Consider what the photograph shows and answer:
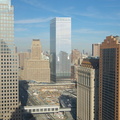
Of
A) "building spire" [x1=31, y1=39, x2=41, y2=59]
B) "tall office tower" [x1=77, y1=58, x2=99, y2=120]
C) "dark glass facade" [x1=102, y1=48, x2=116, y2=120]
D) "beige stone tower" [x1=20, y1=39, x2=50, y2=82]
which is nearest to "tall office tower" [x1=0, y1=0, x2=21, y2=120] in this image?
"tall office tower" [x1=77, y1=58, x2=99, y2=120]

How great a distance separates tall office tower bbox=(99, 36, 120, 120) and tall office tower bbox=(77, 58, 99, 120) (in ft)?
7.01

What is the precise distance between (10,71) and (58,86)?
82385 mm

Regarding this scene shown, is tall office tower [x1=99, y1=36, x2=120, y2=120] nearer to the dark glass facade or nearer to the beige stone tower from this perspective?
the dark glass facade

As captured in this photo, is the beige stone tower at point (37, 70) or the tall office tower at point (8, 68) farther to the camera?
the beige stone tower at point (37, 70)

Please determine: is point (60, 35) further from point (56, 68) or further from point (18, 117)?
point (18, 117)

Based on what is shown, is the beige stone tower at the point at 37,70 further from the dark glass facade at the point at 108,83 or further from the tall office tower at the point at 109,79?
the dark glass facade at the point at 108,83

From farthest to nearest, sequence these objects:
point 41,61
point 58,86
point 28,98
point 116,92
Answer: point 41,61, point 58,86, point 28,98, point 116,92

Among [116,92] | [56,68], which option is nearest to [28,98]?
[56,68]

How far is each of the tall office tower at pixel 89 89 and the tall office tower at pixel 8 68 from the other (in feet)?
59.7

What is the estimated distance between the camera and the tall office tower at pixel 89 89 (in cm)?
5947

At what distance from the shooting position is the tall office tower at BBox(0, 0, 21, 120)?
199ft

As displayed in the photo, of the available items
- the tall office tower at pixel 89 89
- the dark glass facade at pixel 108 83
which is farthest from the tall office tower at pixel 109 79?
the tall office tower at pixel 89 89

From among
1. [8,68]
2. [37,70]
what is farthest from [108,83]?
[37,70]

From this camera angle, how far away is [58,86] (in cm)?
14162
